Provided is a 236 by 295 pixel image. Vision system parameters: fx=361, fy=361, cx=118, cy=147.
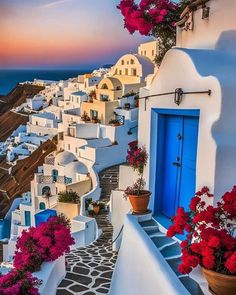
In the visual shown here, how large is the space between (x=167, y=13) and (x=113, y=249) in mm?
6030

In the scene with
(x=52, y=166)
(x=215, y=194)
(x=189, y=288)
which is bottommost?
(x=52, y=166)

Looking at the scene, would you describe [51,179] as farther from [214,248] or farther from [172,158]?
[214,248]

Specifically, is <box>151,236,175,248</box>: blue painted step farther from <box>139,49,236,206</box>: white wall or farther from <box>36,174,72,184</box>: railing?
<box>36,174,72,184</box>: railing

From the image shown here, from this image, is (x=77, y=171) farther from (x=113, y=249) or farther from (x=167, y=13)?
(x=167, y=13)

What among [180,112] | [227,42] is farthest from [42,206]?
[227,42]

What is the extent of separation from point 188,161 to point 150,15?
3.26 meters

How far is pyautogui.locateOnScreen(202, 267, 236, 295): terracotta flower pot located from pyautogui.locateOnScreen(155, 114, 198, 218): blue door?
8.58ft

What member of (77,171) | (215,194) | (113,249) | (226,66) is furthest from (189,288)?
(77,171)

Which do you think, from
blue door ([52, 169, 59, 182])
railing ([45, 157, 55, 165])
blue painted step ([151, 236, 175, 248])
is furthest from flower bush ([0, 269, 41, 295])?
railing ([45, 157, 55, 165])

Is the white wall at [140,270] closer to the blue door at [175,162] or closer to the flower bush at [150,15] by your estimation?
the blue door at [175,162]

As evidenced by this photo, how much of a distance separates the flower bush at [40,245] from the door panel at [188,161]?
7.91 ft

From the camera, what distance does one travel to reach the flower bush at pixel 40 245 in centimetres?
664

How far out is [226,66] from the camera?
18.8 feet

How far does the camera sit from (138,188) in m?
7.64
